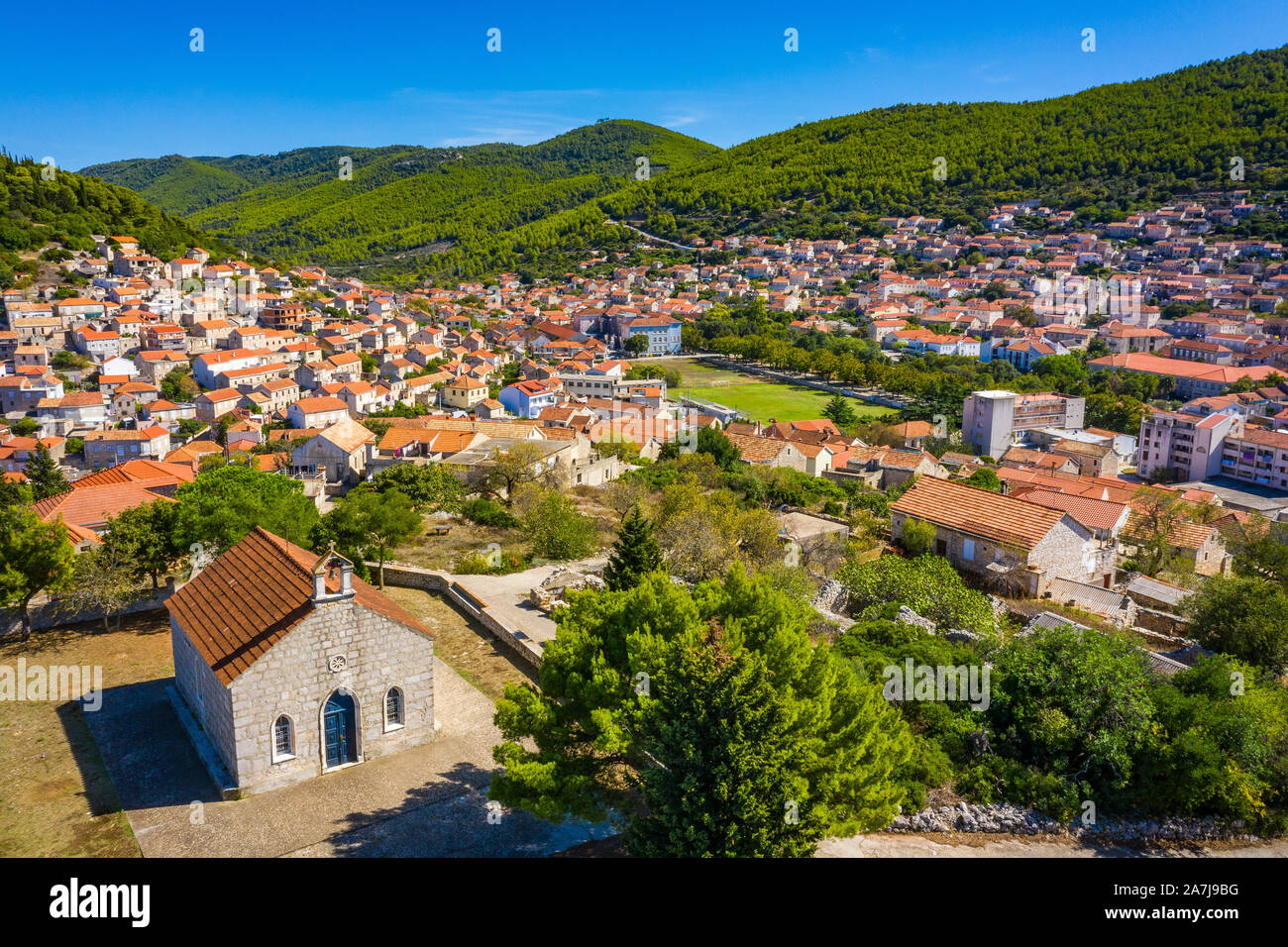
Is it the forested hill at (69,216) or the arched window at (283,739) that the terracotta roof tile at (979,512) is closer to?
the arched window at (283,739)

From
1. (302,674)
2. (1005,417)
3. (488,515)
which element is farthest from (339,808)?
(1005,417)

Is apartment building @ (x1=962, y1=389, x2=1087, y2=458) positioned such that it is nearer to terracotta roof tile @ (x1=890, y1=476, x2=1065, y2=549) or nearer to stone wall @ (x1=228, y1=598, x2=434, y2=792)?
terracotta roof tile @ (x1=890, y1=476, x2=1065, y2=549)

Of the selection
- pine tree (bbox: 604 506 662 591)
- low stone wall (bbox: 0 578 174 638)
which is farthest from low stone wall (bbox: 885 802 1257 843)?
low stone wall (bbox: 0 578 174 638)

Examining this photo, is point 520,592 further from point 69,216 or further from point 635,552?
point 69,216

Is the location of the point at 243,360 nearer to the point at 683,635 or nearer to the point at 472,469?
the point at 472,469
